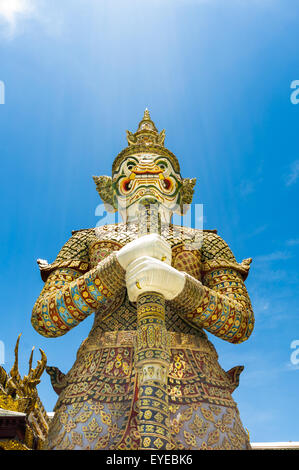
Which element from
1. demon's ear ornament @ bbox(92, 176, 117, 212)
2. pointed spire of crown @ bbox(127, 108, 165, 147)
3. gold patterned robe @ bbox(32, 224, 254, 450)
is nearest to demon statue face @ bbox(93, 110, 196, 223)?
demon's ear ornament @ bbox(92, 176, 117, 212)

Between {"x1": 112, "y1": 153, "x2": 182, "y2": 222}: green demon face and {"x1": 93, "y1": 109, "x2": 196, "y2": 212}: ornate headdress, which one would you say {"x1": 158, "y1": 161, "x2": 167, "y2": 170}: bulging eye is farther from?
{"x1": 93, "y1": 109, "x2": 196, "y2": 212}: ornate headdress

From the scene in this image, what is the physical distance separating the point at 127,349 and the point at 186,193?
2.58 m

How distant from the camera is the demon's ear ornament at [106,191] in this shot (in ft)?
20.1

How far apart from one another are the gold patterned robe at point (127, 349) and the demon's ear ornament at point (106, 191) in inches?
36.5

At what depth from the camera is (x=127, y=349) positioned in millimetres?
4430

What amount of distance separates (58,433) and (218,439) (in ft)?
4.82

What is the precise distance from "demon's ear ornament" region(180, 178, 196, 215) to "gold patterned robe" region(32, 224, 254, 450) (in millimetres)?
1010

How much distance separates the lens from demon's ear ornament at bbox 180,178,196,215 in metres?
6.17

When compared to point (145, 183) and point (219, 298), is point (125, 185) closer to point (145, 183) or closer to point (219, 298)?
point (145, 183)

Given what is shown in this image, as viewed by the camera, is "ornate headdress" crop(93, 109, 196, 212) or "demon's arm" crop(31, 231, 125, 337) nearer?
"demon's arm" crop(31, 231, 125, 337)

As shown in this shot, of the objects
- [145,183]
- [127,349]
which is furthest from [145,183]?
[127,349]

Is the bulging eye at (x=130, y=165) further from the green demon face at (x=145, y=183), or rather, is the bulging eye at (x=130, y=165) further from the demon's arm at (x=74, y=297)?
the demon's arm at (x=74, y=297)

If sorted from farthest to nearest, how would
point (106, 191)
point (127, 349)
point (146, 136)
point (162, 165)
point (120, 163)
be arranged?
point (146, 136), point (106, 191), point (120, 163), point (162, 165), point (127, 349)
